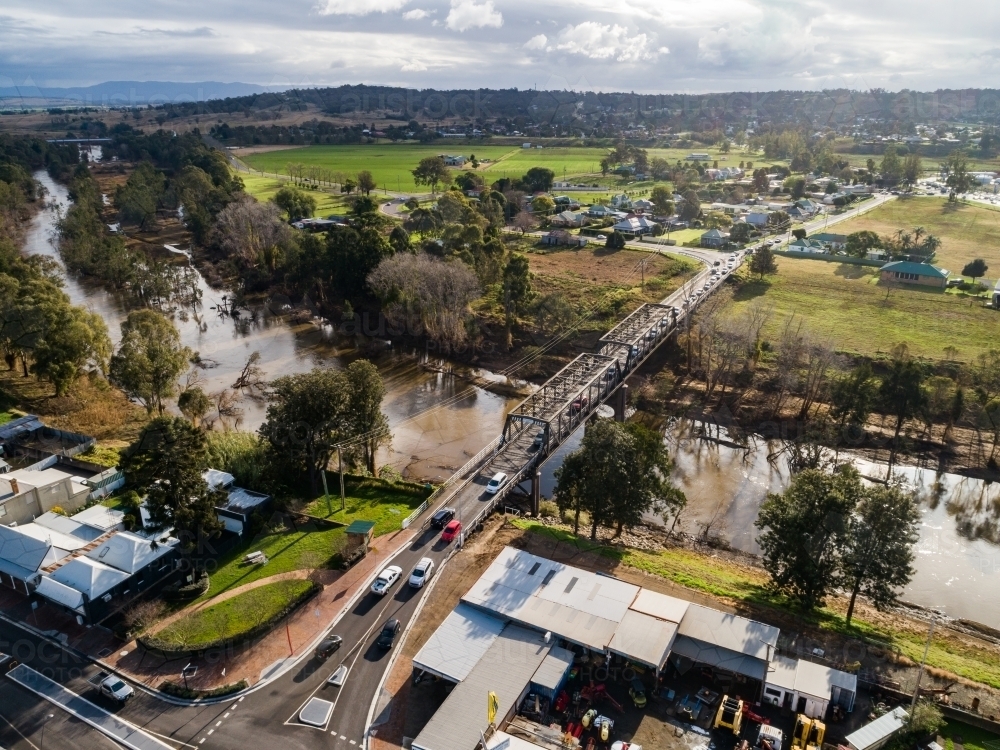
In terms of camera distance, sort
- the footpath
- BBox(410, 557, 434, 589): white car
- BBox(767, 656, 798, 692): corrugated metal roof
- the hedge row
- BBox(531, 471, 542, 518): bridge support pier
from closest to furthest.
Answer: BBox(767, 656, 798, 692): corrugated metal roof, the footpath, the hedge row, BBox(410, 557, 434, 589): white car, BBox(531, 471, 542, 518): bridge support pier

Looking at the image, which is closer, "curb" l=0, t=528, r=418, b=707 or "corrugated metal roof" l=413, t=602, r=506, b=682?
"curb" l=0, t=528, r=418, b=707

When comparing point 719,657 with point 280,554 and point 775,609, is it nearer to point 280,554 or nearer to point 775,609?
point 775,609

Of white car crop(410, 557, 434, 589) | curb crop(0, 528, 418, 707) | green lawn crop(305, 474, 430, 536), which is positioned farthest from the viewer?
green lawn crop(305, 474, 430, 536)

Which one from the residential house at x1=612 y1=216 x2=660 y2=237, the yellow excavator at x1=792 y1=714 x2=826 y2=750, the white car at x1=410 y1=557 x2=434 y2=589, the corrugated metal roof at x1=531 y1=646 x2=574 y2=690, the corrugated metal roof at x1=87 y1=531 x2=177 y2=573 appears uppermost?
the residential house at x1=612 y1=216 x2=660 y2=237

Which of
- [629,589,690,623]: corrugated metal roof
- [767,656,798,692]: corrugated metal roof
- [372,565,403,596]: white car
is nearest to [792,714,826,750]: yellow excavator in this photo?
→ [767,656,798,692]: corrugated metal roof

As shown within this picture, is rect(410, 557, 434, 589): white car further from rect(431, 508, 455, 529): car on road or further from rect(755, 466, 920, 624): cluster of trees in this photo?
rect(755, 466, 920, 624): cluster of trees
